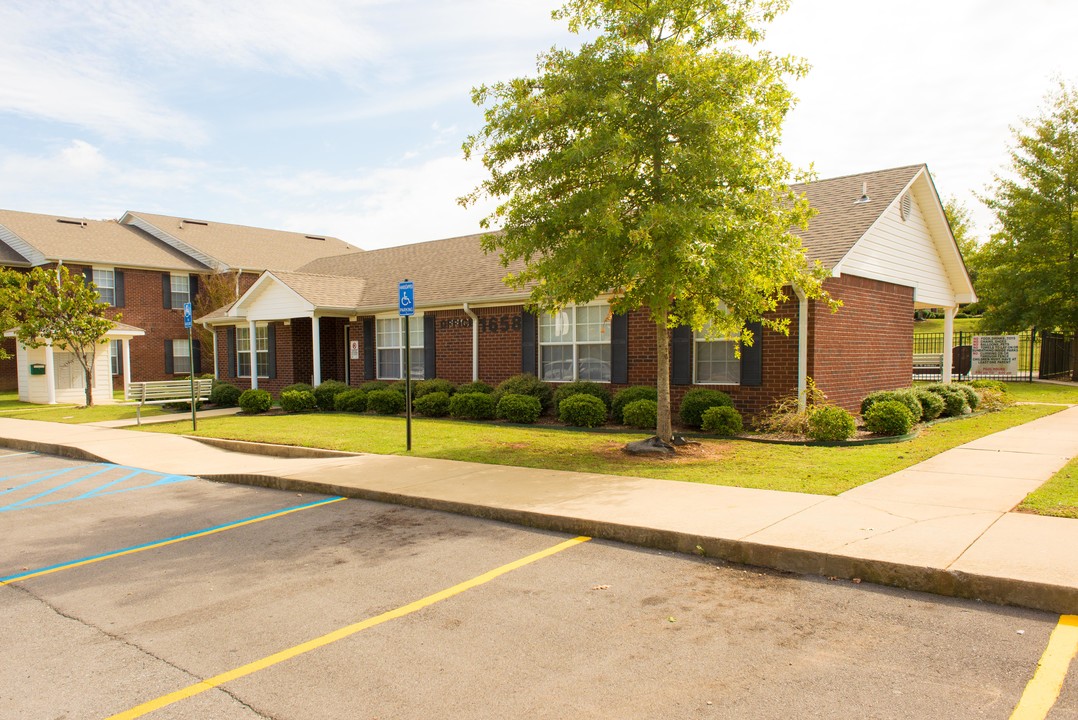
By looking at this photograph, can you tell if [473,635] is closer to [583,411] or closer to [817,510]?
[817,510]

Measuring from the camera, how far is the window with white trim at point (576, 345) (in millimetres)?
16266

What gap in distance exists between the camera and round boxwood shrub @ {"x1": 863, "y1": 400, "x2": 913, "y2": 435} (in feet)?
39.5

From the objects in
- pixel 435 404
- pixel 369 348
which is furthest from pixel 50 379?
pixel 435 404

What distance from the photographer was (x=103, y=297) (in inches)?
1216

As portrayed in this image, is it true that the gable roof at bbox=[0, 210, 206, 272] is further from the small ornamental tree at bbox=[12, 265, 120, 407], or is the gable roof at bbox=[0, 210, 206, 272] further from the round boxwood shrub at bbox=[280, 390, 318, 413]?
the round boxwood shrub at bbox=[280, 390, 318, 413]

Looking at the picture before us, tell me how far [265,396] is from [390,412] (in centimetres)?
430

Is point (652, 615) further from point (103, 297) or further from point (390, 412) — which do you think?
point (103, 297)

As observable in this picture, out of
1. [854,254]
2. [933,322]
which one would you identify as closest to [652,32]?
[854,254]

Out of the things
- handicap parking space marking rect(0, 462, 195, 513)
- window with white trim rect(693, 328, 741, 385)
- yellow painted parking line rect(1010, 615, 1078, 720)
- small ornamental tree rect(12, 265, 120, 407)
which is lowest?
handicap parking space marking rect(0, 462, 195, 513)

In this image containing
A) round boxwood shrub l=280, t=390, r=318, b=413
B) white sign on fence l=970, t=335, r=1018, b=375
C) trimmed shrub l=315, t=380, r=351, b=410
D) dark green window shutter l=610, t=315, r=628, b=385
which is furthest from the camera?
white sign on fence l=970, t=335, r=1018, b=375

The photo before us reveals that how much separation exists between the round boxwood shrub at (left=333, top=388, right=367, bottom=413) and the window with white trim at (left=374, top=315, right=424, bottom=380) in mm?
1495

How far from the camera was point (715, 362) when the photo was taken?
14.4 m

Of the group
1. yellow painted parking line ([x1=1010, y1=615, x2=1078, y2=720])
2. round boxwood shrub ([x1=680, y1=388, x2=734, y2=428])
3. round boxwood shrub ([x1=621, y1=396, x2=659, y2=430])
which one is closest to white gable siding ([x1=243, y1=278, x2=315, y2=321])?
round boxwood shrub ([x1=621, y1=396, x2=659, y2=430])

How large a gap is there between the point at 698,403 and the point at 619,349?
274 cm
